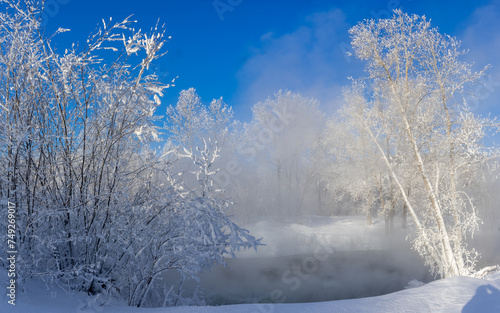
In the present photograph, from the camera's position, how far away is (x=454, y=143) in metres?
7.40

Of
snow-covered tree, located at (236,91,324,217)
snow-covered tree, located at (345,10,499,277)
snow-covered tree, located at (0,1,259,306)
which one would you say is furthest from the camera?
snow-covered tree, located at (236,91,324,217)

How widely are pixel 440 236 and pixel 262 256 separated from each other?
1040 cm

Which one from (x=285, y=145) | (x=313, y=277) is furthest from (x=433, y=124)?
(x=285, y=145)

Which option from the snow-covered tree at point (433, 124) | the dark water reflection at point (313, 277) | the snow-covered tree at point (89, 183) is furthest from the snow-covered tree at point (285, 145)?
the snow-covered tree at point (89, 183)

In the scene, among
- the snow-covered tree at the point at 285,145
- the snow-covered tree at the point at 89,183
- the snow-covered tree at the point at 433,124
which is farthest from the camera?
the snow-covered tree at the point at 285,145

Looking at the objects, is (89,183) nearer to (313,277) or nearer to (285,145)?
(313,277)

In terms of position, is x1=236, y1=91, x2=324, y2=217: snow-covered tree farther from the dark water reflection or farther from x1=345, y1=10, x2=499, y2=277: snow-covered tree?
x1=345, y1=10, x2=499, y2=277: snow-covered tree

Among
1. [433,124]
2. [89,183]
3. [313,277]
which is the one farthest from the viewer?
[313,277]

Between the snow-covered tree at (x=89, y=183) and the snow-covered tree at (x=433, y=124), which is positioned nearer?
the snow-covered tree at (x=89, y=183)

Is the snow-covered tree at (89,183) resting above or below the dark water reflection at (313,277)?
above

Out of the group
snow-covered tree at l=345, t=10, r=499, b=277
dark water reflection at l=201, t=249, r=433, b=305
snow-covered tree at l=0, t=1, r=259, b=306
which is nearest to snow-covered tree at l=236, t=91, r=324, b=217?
dark water reflection at l=201, t=249, r=433, b=305

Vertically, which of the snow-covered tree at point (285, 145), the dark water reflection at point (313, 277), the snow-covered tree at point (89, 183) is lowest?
the dark water reflection at point (313, 277)

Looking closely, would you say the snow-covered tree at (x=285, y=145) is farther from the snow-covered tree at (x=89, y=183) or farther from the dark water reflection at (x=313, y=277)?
the snow-covered tree at (x=89, y=183)

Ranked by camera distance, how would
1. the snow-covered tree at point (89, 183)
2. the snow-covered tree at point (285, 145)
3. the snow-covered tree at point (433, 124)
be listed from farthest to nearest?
the snow-covered tree at point (285, 145) → the snow-covered tree at point (433, 124) → the snow-covered tree at point (89, 183)
